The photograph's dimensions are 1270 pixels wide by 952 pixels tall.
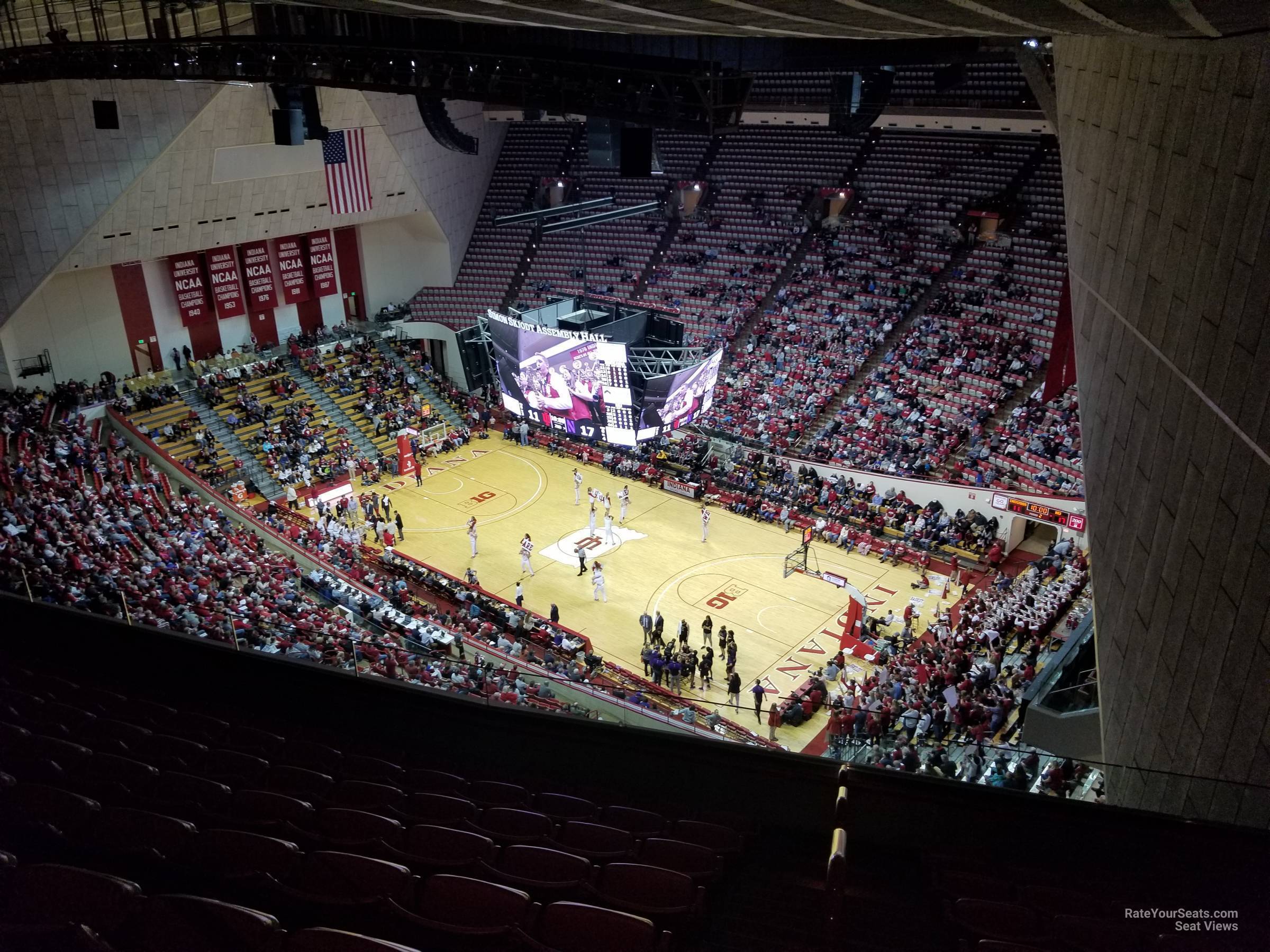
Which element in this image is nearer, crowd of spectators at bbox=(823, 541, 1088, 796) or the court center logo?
crowd of spectators at bbox=(823, 541, 1088, 796)

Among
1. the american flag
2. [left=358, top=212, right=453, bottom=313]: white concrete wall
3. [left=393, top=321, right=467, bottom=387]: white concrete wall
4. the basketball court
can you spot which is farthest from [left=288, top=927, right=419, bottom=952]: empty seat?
[left=358, top=212, right=453, bottom=313]: white concrete wall

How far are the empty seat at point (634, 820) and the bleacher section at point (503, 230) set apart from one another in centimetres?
3293

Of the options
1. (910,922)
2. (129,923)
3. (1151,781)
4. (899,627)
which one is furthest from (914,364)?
(129,923)

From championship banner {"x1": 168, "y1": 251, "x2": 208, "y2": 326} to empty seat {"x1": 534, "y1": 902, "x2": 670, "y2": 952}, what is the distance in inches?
1306

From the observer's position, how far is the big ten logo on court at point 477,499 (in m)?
29.5

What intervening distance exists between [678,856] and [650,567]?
1940 cm

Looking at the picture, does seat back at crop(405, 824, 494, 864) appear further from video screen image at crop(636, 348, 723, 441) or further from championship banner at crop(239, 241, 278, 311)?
championship banner at crop(239, 241, 278, 311)

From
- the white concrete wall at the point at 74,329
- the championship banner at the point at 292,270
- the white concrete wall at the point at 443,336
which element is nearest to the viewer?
the white concrete wall at the point at 74,329

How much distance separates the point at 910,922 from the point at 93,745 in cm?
600

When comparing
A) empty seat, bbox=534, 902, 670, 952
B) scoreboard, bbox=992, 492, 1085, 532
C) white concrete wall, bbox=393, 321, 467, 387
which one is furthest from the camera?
white concrete wall, bbox=393, 321, 467, 387

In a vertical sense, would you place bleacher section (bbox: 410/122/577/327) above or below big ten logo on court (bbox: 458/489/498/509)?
above

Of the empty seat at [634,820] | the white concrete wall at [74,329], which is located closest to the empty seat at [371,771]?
the empty seat at [634,820]

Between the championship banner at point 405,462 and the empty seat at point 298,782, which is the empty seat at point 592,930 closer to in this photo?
the empty seat at point 298,782

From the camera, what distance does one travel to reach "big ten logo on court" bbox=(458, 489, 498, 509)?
1162 inches
